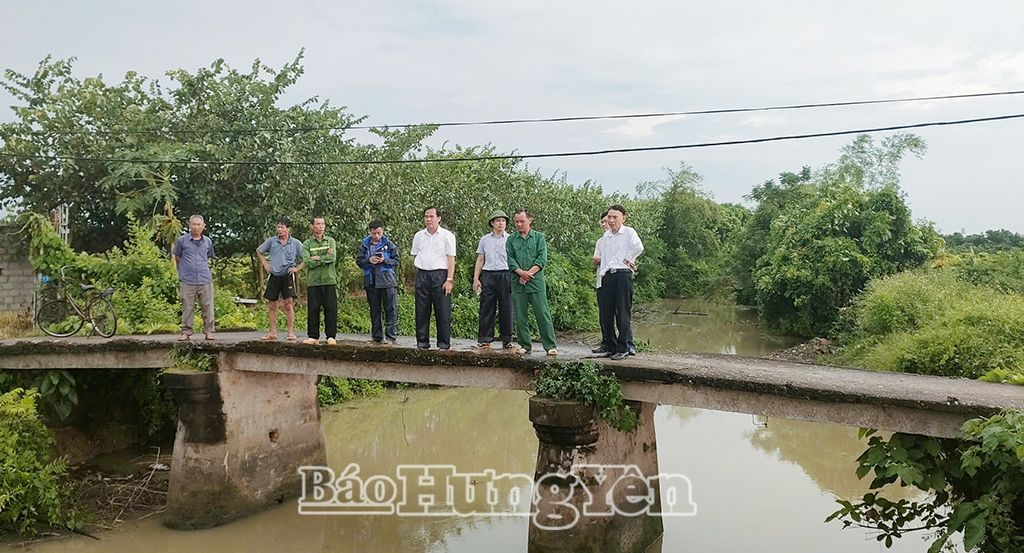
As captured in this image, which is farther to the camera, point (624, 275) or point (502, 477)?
point (502, 477)

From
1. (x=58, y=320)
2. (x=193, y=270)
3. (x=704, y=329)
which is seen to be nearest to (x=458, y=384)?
(x=193, y=270)

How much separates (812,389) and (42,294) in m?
14.0

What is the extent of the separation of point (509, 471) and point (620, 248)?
547 cm

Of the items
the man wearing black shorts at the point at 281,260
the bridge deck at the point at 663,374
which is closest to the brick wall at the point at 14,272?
the bridge deck at the point at 663,374

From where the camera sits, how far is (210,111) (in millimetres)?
16797

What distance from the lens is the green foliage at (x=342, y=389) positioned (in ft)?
52.3

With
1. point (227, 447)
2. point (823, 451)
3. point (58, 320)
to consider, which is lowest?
point (823, 451)

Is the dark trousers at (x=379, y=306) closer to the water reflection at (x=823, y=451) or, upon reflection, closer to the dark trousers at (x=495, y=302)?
Answer: the dark trousers at (x=495, y=302)

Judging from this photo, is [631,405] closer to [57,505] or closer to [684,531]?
[684,531]

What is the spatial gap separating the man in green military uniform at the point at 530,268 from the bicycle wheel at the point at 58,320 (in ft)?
23.3

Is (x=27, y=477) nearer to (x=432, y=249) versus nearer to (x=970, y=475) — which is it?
(x=432, y=249)

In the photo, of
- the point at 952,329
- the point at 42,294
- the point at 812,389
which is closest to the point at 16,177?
the point at 42,294

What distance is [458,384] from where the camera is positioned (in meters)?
8.52

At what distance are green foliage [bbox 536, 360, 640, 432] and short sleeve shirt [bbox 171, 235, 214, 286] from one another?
454cm
